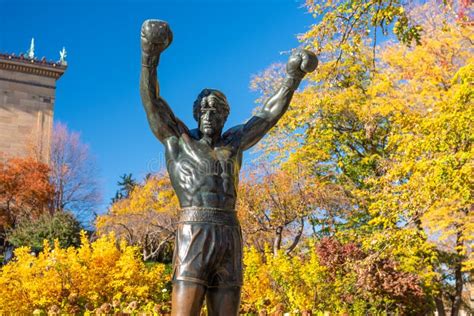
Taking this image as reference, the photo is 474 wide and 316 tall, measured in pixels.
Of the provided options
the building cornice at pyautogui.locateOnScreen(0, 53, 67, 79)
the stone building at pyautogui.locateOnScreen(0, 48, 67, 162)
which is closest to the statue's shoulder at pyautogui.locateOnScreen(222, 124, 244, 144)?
the stone building at pyautogui.locateOnScreen(0, 48, 67, 162)

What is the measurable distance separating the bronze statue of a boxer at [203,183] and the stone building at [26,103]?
84.9 feet

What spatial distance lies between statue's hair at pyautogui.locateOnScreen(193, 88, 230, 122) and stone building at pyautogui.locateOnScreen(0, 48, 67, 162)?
25.8 meters

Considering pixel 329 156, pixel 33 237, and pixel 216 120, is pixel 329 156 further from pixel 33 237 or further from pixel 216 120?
pixel 216 120

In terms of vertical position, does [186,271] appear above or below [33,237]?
below

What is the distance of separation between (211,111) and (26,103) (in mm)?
27484

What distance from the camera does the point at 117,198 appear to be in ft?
101

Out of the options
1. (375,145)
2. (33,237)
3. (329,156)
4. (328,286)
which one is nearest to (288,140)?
(329,156)

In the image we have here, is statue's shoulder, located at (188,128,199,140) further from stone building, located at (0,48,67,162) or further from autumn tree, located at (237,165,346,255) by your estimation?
stone building, located at (0,48,67,162)

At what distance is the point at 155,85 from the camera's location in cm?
389

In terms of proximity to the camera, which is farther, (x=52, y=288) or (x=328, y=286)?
(x=328, y=286)

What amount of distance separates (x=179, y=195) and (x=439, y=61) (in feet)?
46.0

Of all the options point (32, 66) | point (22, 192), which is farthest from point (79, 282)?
point (32, 66)

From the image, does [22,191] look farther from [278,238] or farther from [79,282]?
[79,282]

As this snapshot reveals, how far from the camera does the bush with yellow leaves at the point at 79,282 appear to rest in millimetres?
10203
